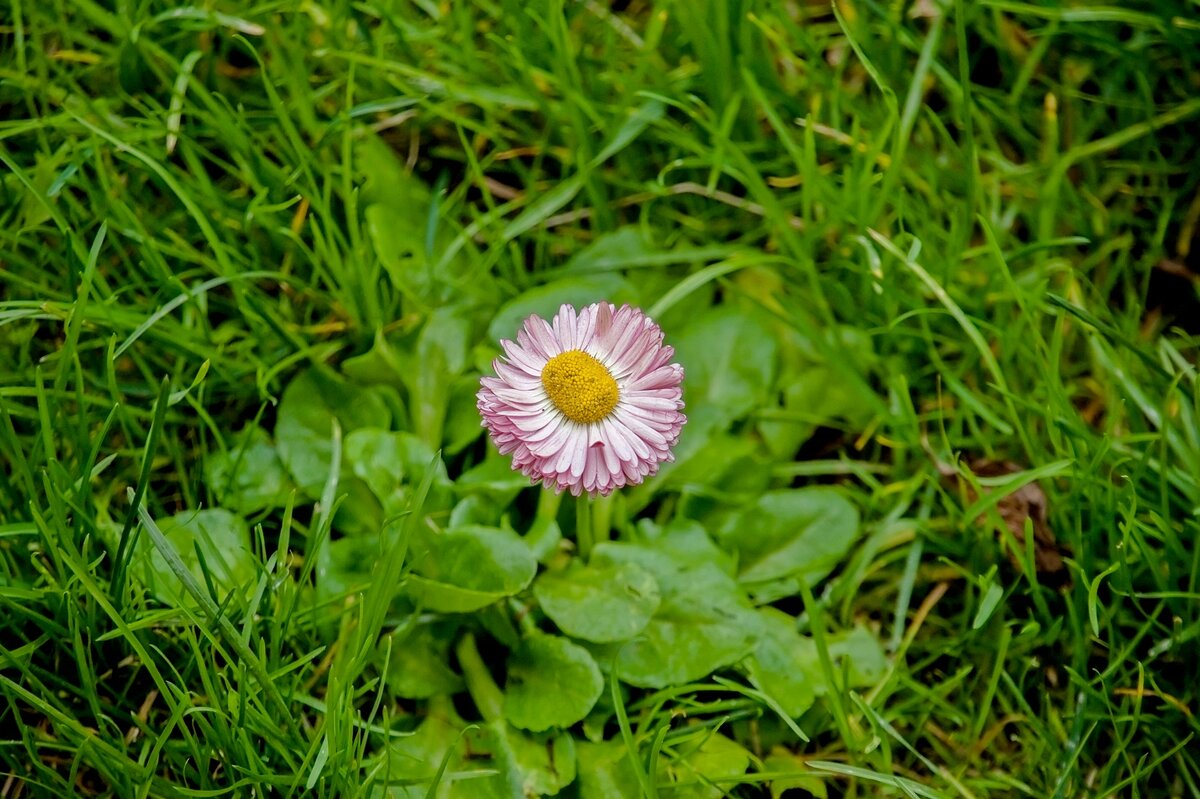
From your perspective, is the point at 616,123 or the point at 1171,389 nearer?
the point at 1171,389

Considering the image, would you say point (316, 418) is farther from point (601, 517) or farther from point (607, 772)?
point (607, 772)

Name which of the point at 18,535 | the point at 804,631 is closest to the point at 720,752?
the point at 804,631

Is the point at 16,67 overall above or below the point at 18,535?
above

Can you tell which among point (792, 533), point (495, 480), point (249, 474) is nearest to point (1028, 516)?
point (792, 533)

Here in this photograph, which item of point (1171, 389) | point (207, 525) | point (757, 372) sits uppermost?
point (1171, 389)

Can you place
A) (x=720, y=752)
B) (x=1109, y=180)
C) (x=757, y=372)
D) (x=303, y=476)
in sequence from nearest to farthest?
(x=720, y=752)
(x=303, y=476)
(x=757, y=372)
(x=1109, y=180)

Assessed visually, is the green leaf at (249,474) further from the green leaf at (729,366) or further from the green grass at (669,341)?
A: the green leaf at (729,366)

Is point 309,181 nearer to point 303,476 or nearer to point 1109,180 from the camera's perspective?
point 303,476

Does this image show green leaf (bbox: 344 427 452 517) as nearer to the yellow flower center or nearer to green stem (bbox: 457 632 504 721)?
green stem (bbox: 457 632 504 721)
